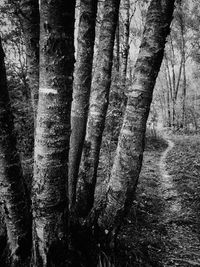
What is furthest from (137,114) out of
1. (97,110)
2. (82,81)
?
(82,81)

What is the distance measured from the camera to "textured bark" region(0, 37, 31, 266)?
2.33 metres

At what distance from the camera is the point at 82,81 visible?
3.63 m

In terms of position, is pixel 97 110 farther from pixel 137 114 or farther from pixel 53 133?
pixel 53 133

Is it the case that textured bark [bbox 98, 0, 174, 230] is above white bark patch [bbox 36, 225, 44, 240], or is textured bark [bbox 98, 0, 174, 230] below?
above

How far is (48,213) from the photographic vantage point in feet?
7.64

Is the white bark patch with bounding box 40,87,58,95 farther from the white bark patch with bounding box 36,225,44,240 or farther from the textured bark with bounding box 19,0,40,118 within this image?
the white bark patch with bounding box 36,225,44,240

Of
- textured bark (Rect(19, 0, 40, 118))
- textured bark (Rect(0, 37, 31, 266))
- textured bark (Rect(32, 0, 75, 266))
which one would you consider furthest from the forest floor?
textured bark (Rect(19, 0, 40, 118))

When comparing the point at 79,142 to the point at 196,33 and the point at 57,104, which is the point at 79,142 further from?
the point at 196,33

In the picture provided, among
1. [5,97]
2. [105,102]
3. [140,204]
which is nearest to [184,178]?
[140,204]

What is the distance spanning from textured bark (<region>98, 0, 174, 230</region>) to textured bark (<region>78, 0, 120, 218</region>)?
876 mm

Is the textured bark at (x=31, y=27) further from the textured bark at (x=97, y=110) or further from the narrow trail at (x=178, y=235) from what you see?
the narrow trail at (x=178, y=235)

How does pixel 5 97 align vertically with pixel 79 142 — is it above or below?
above

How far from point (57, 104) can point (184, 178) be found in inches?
281

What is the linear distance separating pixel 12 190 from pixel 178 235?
12.1 feet
